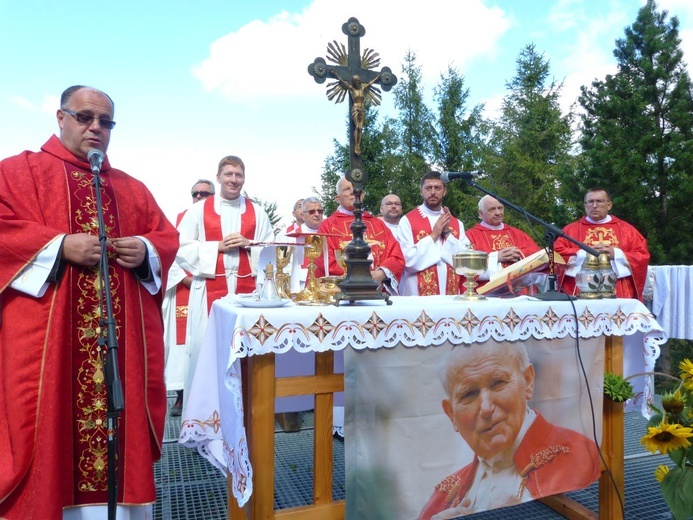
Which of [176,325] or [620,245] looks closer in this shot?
[176,325]

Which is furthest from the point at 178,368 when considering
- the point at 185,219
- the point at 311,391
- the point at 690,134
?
the point at 690,134

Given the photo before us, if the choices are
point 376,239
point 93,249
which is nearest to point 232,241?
point 376,239

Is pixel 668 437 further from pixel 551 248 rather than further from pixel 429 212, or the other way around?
pixel 429 212

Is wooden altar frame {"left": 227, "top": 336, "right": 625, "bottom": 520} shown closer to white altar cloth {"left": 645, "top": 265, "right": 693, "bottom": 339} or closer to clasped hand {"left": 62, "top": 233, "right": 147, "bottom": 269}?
clasped hand {"left": 62, "top": 233, "right": 147, "bottom": 269}

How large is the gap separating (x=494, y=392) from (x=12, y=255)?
85.4 inches

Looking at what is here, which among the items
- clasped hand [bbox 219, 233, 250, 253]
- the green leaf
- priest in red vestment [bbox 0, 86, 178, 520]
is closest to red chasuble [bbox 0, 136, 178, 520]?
priest in red vestment [bbox 0, 86, 178, 520]

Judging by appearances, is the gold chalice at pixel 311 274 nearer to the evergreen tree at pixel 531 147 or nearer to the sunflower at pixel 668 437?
the sunflower at pixel 668 437

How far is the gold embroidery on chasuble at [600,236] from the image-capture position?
5762mm

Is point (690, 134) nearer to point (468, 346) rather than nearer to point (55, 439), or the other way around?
point (468, 346)

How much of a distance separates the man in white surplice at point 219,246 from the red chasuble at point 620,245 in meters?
2.92

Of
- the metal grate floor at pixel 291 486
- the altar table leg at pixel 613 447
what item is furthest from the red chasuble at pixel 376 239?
the altar table leg at pixel 613 447

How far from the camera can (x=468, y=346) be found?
2.62 m

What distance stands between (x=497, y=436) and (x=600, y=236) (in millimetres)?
3885

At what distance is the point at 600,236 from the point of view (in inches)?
230
